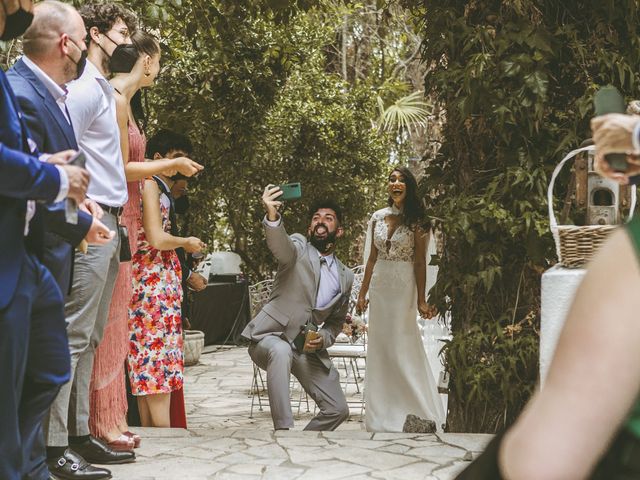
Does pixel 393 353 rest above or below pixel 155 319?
below

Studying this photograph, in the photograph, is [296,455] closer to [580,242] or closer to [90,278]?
[90,278]

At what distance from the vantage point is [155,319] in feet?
17.3

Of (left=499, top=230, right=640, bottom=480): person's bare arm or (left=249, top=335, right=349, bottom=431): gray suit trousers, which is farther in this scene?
(left=249, top=335, right=349, bottom=431): gray suit trousers

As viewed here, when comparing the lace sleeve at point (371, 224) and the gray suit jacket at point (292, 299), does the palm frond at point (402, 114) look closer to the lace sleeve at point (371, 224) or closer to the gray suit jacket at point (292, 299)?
the lace sleeve at point (371, 224)

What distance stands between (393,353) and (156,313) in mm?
2867

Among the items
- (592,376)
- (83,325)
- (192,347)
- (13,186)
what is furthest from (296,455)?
(192,347)

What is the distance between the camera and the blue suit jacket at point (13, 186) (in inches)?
102

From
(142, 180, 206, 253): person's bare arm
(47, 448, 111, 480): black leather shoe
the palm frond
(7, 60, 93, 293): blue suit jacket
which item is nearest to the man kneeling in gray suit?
(142, 180, 206, 253): person's bare arm

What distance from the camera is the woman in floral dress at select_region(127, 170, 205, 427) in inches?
205

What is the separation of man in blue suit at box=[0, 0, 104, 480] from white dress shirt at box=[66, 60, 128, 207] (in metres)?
0.97

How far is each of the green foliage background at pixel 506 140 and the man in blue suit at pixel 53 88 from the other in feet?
8.90

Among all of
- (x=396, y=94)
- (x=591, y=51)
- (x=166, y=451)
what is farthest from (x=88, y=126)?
(x=396, y=94)

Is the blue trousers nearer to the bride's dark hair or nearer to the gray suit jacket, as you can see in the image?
the gray suit jacket

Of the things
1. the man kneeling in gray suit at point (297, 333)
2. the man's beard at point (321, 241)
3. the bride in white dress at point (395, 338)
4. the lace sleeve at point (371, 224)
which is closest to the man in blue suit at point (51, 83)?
the man kneeling in gray suit at point (297, 333)
